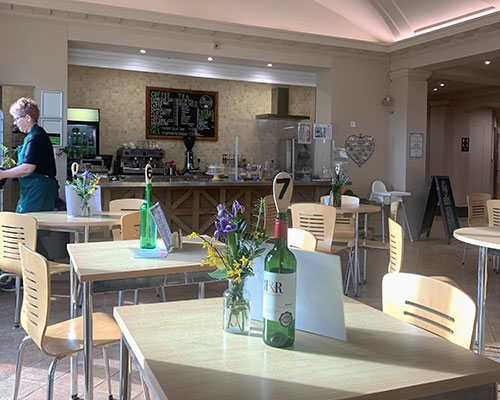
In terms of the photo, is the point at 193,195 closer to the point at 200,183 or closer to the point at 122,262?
the point at 200,183

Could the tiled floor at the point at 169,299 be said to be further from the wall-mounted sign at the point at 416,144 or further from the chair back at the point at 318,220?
the wall-mounted sign at the point at 416,144

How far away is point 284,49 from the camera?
843 centimetres

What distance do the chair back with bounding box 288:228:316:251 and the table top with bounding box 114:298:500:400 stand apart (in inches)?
38.6

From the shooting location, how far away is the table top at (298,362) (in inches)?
42.6

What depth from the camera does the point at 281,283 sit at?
50.8 inches

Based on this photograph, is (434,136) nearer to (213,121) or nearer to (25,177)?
(213,121)

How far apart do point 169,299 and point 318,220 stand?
154 cm

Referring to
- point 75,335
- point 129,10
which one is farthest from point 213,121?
point 75,335

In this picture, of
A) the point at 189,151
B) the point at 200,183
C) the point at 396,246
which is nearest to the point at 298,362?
the point at 396,246

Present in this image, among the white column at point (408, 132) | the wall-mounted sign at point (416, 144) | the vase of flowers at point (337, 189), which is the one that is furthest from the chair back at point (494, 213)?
the wall-mounted sign at point (416, 144)

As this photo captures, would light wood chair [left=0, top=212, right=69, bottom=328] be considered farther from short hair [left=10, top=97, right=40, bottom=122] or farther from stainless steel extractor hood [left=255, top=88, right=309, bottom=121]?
stainless steel extractor hood [left=255, top=88, right=309, bottom=121]

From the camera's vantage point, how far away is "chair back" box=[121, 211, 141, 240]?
3367mm

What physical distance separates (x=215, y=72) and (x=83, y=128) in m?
2.64

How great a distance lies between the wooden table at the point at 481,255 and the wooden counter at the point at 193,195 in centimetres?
426
